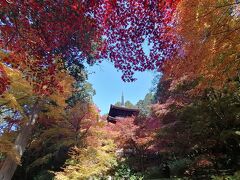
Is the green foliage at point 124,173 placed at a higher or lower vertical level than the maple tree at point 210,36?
lower

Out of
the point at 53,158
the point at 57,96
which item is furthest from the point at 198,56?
the point at 53,158

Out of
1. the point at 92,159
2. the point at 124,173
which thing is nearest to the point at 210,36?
the point at 92,159

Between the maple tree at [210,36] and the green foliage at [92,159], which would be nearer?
the maple tree at [210,36]

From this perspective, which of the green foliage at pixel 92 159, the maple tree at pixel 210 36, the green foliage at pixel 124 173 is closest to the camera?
the maple tree at pixel 210 36

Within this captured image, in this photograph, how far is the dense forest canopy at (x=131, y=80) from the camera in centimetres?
668

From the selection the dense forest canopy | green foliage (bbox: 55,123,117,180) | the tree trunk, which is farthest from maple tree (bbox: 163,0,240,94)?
the tree trunk

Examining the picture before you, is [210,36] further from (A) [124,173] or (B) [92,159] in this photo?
(A) [124,173]

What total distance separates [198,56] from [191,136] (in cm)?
510

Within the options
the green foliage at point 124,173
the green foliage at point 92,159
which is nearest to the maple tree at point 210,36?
the green foliage at point 92,159

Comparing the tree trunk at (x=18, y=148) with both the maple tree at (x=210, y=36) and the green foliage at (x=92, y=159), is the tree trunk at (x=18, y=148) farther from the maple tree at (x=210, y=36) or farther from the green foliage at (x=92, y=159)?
the maple tree at (x=210, y=36)

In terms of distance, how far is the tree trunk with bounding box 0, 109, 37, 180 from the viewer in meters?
13.1

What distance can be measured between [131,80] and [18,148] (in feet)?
28.8

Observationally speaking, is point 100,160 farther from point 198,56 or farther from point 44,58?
point 198,56

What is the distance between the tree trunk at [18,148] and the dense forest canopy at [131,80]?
55 mm
